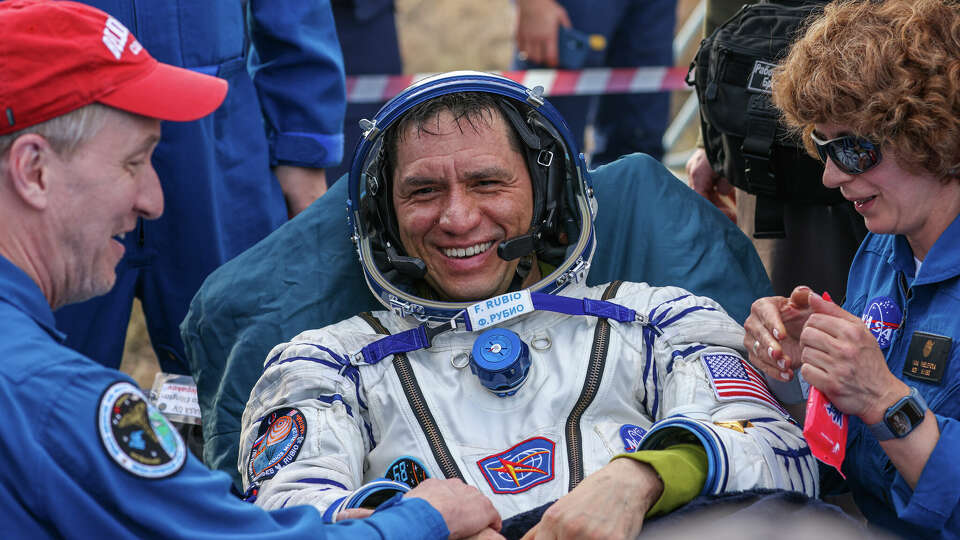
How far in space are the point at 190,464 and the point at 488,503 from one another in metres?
0.68

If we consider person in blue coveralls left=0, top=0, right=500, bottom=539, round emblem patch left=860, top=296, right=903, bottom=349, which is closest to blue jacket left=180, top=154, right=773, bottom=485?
round emblem patch left=860, top=296, right=903, bottom=349

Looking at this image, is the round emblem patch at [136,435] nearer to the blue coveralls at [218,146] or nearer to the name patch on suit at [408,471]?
the name patch on suit at [408,471]

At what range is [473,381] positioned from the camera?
2.64m

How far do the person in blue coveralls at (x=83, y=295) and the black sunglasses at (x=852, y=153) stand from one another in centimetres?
108

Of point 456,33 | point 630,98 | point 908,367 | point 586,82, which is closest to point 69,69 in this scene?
point 908,367

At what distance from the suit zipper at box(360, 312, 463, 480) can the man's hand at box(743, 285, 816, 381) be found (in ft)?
2.42

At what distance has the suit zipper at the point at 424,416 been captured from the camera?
98.4 inches

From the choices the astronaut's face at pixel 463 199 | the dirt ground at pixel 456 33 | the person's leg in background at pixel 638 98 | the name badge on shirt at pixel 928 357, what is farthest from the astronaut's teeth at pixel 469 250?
the dirt ground at pixel 456 33

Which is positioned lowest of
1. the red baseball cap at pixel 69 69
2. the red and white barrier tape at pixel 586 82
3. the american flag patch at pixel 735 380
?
the american flag patch at pixel 735 380

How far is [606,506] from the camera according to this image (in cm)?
212

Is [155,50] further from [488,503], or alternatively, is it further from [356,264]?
[488,503]

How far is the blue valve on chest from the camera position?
99.7 inches

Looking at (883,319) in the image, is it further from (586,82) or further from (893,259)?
(586,82)

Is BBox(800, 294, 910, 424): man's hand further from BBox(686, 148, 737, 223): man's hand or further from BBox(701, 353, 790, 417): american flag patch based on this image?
BBox(686, 148, 737, 223): man's hand
